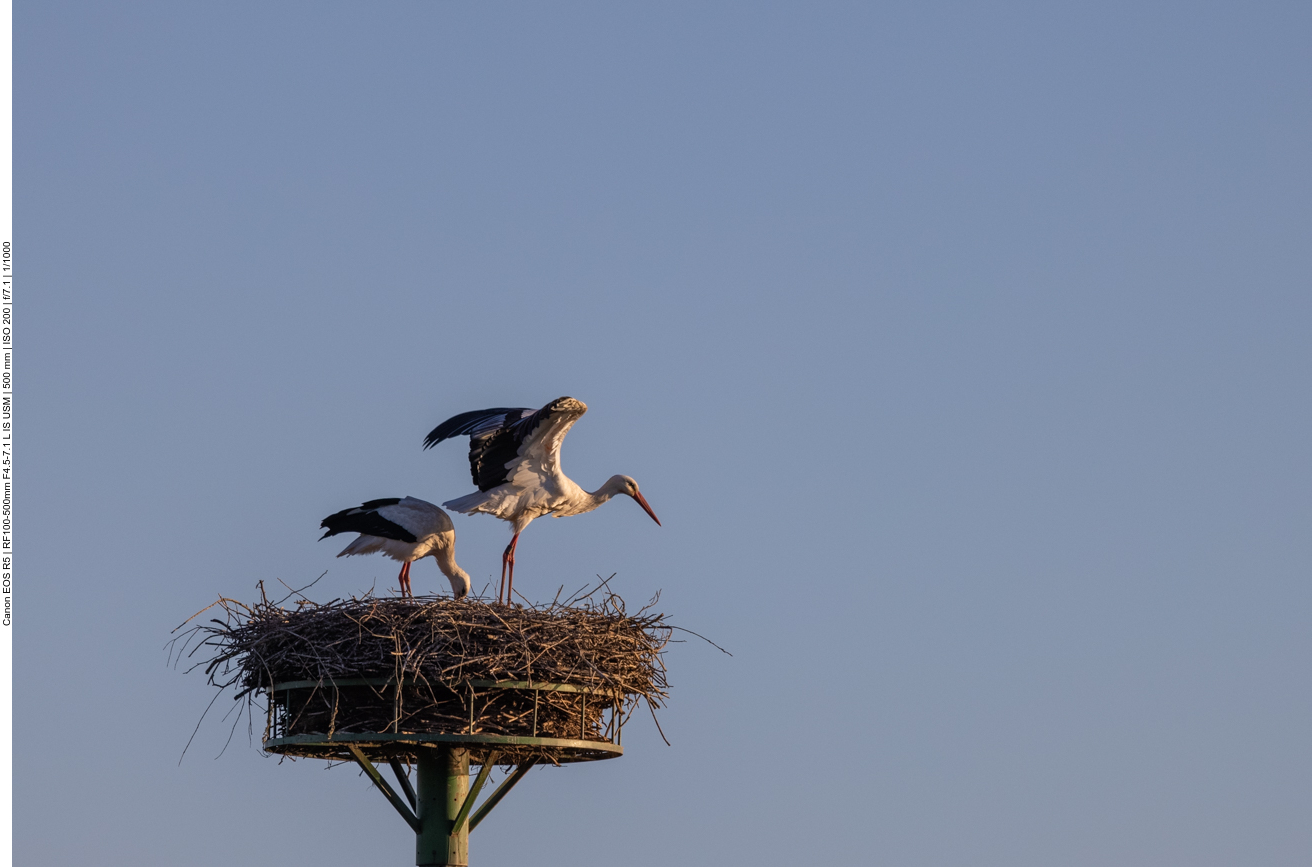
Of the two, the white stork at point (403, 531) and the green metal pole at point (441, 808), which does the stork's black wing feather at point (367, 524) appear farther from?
the green metal pole at point (441, 808)

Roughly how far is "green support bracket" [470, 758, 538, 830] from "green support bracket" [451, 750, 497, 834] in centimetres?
21

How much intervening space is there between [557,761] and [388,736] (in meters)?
1.64

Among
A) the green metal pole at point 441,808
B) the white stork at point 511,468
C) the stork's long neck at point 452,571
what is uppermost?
the white stork at point 511,468

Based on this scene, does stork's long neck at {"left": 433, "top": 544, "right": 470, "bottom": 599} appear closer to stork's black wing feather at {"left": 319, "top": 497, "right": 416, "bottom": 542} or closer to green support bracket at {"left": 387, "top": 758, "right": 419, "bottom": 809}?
stork's black wing feather at {"left": 319, "top": 497, "right": 416, "bottom": 542}

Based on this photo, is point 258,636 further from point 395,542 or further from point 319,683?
point 395,542

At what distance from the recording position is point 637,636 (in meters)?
13.3

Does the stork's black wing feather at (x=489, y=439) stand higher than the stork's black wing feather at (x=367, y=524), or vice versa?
the stork's black wing feather at (x=489, y=439)

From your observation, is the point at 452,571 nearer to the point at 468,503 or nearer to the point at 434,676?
the point at 468,503

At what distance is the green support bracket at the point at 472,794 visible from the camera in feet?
43.2

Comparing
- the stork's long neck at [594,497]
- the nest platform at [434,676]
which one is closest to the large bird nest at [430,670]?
the nest platform at [434,676]

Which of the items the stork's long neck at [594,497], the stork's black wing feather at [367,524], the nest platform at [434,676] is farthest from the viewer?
the stork's long neck at [594,497]

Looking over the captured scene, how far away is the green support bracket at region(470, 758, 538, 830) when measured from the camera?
527 inches

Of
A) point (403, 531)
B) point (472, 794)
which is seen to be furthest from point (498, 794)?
point (403, 531)

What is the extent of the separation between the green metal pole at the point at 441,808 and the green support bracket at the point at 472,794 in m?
0.02
